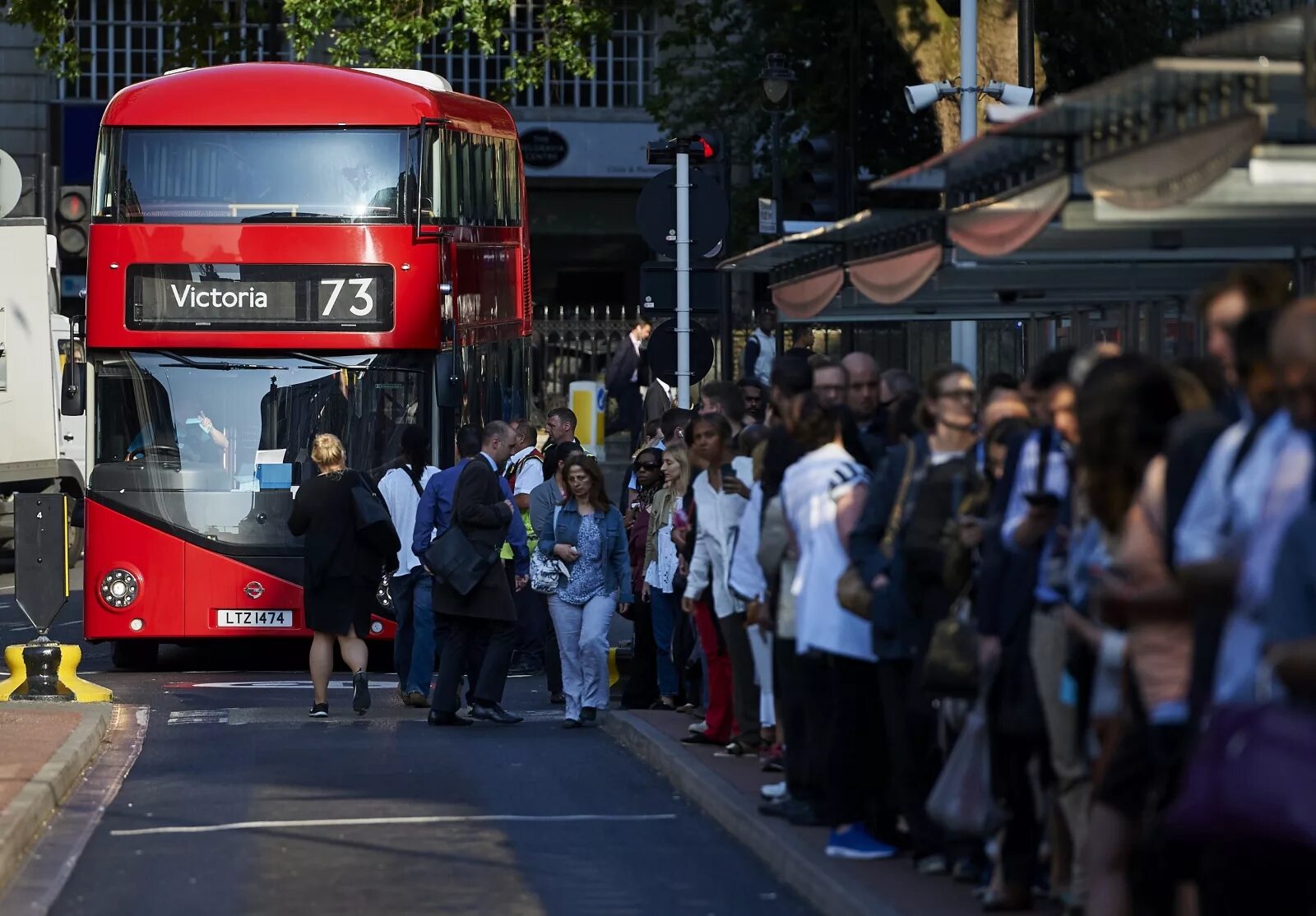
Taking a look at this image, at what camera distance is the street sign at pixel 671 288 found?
18406 millimetres

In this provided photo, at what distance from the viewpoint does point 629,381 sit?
27.2 meters

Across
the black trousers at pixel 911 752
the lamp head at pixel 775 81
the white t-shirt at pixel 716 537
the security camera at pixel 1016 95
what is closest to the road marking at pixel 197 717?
the white t-shirt at pixel 716 537

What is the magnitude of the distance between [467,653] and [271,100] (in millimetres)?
5647

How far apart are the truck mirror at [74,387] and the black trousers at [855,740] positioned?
9.76 m

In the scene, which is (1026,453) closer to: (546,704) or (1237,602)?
(1237,602)

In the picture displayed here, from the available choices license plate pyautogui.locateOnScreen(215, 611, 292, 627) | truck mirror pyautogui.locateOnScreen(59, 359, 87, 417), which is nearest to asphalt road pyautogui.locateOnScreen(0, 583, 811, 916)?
license plate pyautogui.locateOnScreen(215, 611, 292, 627)

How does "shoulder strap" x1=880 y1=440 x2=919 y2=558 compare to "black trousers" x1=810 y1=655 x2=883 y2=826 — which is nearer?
"shoulder strap" x1=880 y1=440 x2=919 y2=558

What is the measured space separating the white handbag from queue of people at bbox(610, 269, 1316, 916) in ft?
6.94

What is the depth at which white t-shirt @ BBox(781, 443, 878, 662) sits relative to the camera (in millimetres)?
9156

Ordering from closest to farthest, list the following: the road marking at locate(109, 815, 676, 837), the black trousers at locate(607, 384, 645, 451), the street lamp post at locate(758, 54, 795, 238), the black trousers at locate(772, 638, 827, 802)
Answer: the black trousers at locate(772, 638, 827, 802) → the road marking at locate(109, 815, 676, 837) → the street lamp post at locate(758, 54, 795, 238) → the black trousers at locate(607, 384, 645, 451)

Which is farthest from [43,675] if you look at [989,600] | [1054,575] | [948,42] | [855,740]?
[948,42]

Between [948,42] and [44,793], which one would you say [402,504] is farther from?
[948,42]

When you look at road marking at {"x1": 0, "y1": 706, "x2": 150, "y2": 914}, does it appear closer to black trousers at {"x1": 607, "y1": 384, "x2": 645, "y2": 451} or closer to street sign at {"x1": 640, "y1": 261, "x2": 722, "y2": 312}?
street sign at {"x1": 640, "y1": 261, "x2": 722, "y2": 312}

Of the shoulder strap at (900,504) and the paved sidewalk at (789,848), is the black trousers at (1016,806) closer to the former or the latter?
the paved sidewalk at (789,848)
